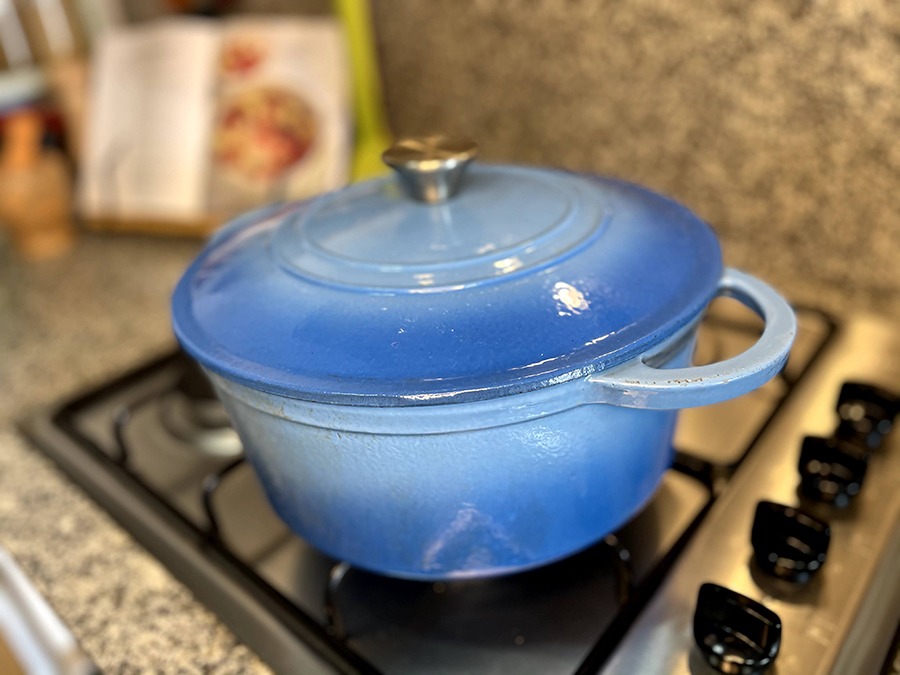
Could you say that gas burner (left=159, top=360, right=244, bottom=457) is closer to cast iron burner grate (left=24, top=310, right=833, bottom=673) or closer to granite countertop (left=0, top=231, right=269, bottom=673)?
cast iron burner grate (left=24, top=310, right=833, bottom=673)

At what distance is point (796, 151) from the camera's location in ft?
2.38

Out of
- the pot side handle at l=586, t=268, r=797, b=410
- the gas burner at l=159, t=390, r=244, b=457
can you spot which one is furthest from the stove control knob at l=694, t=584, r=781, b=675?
→ the gas burner at l=159, t=390, r=244, b=457

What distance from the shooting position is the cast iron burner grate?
19.0 inches

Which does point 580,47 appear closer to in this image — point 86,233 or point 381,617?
point 381,617

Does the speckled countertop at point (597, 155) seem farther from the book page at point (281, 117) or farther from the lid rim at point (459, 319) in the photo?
the lid rim at point (459, 319)

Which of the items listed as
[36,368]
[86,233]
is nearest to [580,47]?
[36,368]

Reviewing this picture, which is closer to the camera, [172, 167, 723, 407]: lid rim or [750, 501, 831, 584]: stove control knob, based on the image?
[172, 167, 723, 407]: lid rim

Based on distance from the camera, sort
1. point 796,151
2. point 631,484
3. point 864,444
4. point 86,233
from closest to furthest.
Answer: point 631,484
point 864,444
point 796,151
point 86,233

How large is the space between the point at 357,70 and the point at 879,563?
885 millimetres

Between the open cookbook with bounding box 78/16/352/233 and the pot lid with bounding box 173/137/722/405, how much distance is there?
524mm

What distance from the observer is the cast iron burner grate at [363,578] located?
48cm

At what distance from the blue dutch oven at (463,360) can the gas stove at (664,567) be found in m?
0.07

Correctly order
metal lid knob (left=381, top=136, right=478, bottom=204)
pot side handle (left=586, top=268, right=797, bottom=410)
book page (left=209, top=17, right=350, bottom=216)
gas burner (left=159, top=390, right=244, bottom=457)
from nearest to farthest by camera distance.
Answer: pot side handle (left=586, top=268, right=797, bottom=410), metal lid knob (left=381, top=136, right=478, bottom=204), gas burner (left=159, top=390, right=244, bottom=457), book page (left=209, top=17, right=350, bottom=216)

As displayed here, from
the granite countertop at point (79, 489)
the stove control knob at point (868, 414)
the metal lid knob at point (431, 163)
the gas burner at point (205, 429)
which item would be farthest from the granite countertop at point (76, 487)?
the metal lid knob at point (431, 163)
